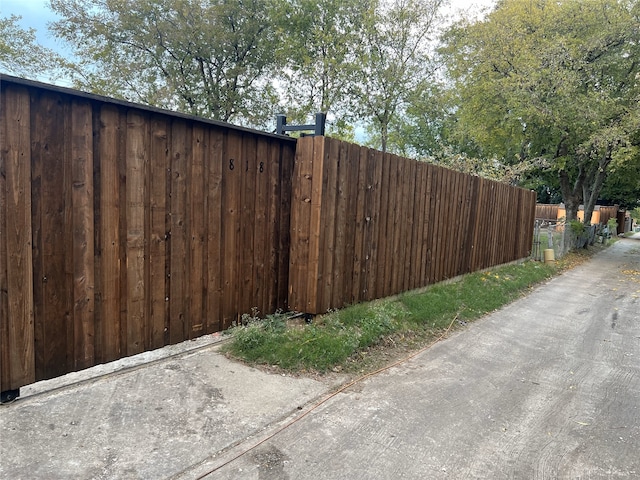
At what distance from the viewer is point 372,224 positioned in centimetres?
537

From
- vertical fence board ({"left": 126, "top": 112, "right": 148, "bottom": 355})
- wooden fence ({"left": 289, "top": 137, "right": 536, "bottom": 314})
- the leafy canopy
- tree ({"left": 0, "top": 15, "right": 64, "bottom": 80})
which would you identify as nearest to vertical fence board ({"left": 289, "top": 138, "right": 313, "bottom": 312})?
wooden fence ({"left": 289, "top": 137, "right": 536, "bottom": 314})

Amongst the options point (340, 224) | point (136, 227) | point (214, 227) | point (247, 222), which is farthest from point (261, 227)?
point (136, 227)

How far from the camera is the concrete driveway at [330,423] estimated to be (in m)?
2.37

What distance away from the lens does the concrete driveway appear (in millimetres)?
2369

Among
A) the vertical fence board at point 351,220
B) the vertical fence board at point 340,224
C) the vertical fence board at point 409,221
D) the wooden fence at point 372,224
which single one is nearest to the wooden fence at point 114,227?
the wooden fence at point 372,224

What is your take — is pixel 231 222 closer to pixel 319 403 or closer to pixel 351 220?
pixel 351 220

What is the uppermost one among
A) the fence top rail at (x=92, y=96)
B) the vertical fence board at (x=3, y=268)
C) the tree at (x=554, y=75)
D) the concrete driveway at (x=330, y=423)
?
the tree at (x=554, y=75)

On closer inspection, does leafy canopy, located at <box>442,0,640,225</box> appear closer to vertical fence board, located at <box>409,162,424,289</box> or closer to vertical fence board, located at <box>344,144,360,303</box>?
vertical fence board, located at <box>409,162,424,289</box>

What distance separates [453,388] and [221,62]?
15.1 metres

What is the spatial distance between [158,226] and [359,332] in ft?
7.29

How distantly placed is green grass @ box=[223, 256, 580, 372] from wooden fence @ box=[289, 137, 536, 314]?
0.24 m

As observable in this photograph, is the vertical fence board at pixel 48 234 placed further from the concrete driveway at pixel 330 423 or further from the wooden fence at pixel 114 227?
the concrete driveway at pixel 330 423

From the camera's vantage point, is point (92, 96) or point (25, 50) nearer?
point (92, 96)

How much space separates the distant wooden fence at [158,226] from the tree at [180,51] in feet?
38.9
